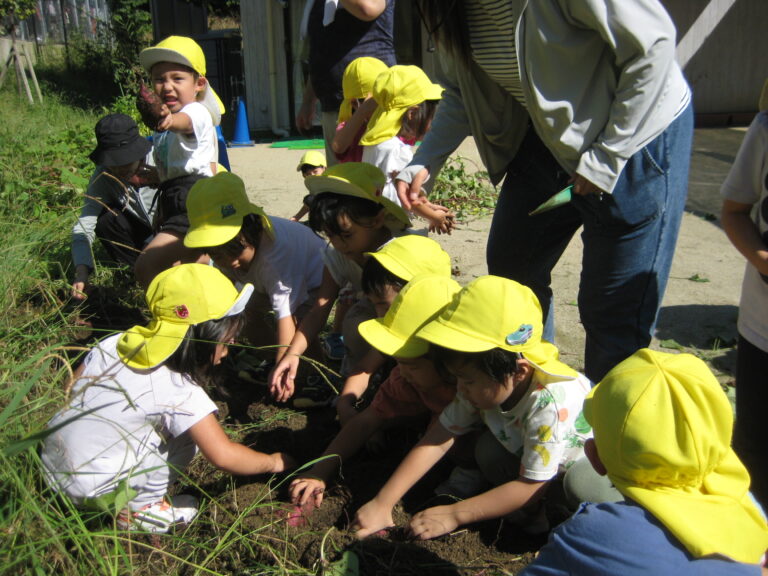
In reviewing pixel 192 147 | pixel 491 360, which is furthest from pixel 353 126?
pixel 491 360

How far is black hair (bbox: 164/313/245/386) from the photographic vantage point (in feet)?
7.06

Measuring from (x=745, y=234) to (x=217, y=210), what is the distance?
201 cm

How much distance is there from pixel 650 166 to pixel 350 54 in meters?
2.59

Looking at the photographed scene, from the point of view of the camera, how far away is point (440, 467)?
2.59 metres

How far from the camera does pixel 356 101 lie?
3.89 m

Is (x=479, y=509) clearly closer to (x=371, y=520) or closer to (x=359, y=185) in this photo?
(x=371, y=520)

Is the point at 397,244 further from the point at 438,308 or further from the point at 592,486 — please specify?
the point at 592,486

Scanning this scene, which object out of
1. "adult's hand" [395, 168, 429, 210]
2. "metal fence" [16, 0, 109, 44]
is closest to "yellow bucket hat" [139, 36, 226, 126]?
"adult's hand" [395, 168, 429, 210]

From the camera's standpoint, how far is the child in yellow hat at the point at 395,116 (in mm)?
3428

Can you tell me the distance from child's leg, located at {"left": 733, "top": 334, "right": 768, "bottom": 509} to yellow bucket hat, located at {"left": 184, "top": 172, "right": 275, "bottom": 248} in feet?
6.36

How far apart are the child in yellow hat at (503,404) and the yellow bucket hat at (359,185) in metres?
1.03

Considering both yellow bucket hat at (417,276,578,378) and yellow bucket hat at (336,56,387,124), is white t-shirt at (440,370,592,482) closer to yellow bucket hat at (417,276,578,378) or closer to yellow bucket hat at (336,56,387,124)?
yellow bucket hat at (417,276,578,378)

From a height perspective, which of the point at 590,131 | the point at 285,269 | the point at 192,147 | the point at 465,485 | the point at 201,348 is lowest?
the point at 465,485

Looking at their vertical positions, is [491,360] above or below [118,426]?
above
